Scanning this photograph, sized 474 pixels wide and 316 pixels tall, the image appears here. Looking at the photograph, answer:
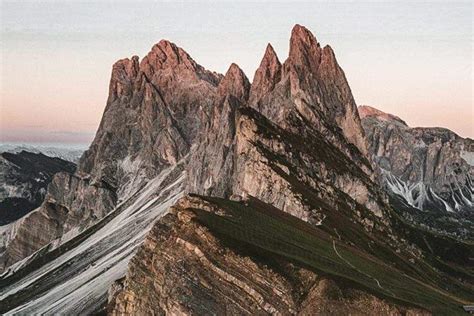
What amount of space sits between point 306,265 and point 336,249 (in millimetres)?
26124

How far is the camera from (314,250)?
364ft

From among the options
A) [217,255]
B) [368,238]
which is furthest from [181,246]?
[368,238]

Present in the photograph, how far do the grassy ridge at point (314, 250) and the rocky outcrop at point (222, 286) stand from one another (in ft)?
13.6

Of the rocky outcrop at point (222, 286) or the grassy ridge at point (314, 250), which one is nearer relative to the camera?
the rocky outcrop at point (222, 286)

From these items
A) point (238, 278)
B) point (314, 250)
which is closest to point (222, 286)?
point (238, 278)

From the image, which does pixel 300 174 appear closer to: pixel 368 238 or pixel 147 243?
pixel 368 238

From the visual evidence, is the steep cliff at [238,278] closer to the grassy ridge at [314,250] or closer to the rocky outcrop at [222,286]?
the rocky outcrop at [222,286]

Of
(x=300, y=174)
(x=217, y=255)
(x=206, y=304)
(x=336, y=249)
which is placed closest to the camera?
(x=206, y=304)

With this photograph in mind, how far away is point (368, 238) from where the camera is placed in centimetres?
15675

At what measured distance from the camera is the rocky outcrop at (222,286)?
84.2 metres

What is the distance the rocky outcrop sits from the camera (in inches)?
3317

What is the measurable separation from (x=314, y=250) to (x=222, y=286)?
30810 millimetres

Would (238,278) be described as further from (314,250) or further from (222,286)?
(314,250)

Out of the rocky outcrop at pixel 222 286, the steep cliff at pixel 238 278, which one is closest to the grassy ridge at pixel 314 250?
the steep cliff at pixel 238 278
